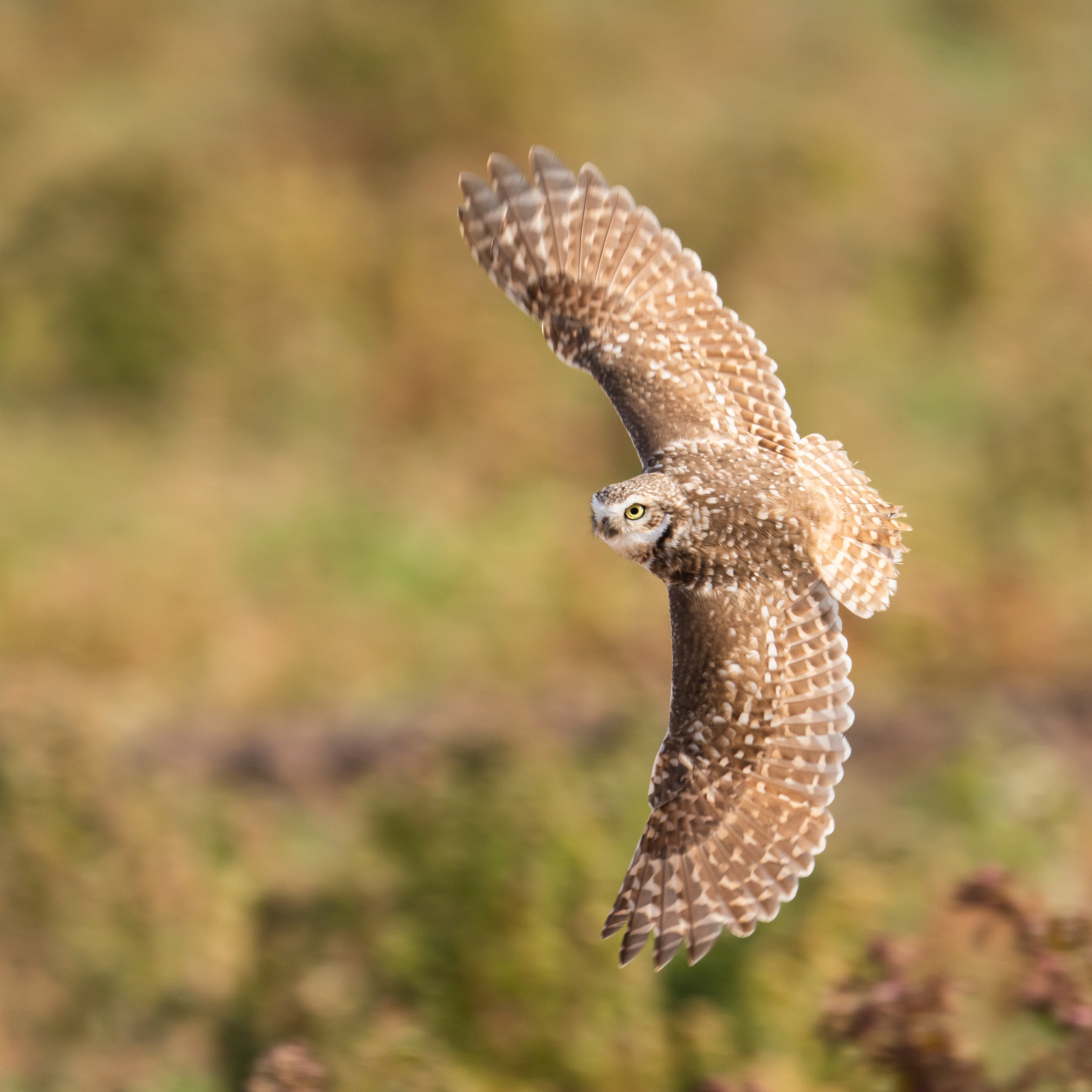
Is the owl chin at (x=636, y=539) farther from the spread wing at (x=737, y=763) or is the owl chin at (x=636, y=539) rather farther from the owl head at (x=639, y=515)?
the spread wing at (x=737, y=763)

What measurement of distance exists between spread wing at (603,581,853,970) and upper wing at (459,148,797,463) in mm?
872

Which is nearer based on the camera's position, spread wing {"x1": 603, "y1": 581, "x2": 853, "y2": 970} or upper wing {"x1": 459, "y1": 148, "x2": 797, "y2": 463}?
spread wing {"x1": 603, "y1": 581, "x2": 853, "y2": 970}

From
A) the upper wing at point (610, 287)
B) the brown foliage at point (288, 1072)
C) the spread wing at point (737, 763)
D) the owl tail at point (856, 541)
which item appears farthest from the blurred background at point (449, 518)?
the upper wing at point (610, 287)

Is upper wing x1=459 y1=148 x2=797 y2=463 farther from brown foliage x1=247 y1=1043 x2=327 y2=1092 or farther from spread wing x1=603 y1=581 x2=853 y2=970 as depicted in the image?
brown foliage x1=247 y1=1043 x2=327 y2=1092

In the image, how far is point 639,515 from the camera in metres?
4.65

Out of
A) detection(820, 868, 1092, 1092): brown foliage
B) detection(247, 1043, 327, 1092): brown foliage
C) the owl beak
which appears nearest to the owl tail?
the owl beak

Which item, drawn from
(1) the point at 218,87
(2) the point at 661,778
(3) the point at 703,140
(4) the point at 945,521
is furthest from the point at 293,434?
(2) the point at 661,778

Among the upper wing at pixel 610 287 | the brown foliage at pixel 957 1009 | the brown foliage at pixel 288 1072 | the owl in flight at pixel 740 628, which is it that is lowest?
the brown foliage at pixel 288 1072

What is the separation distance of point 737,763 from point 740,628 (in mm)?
358

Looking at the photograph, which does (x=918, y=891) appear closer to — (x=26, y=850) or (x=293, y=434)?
(x=26, y=850)

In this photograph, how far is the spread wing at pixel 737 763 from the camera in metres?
4.57

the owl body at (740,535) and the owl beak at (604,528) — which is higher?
the owl body at (740,535)

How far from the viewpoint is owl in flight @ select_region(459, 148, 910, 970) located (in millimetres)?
4586

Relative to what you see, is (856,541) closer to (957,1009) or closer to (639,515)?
(639,515)
